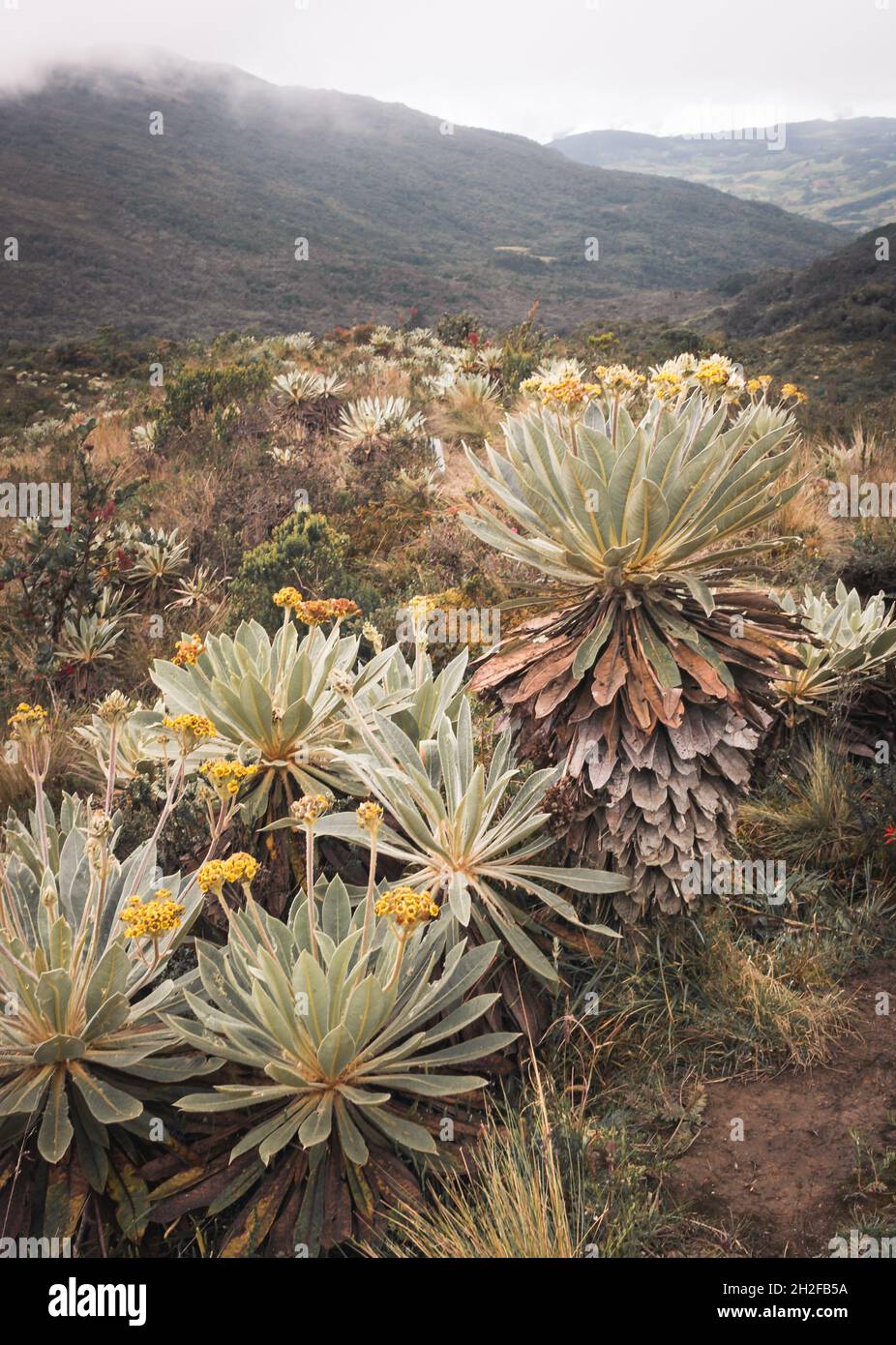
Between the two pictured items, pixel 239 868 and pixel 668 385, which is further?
pixel 668 385

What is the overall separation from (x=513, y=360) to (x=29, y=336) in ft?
76.7

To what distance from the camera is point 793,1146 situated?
2301mm

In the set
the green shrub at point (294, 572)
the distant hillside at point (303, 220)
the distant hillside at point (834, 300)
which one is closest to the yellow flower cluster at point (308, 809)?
the green shrub at point (294, 572)

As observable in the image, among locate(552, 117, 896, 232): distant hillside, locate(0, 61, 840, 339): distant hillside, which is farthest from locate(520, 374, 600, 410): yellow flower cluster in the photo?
locate(552, 117, 896, 232): distant hillside

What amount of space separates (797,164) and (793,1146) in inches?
7548

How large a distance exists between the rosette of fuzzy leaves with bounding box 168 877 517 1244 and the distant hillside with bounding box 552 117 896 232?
10069 cm

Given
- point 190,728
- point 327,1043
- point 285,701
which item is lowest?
point 327,1043

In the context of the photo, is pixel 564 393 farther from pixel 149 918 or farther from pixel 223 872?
pixel 149 918

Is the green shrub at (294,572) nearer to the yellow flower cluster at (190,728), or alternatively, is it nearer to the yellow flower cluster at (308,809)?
the yellow flower cluster at (190,728)

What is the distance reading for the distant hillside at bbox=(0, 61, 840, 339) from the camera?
3797cm

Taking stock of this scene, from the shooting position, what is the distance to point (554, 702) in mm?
2654

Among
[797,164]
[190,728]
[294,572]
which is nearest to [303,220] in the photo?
[294,572]

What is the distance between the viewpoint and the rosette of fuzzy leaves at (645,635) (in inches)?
101
